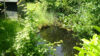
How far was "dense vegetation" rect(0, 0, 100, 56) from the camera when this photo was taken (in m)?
3.78

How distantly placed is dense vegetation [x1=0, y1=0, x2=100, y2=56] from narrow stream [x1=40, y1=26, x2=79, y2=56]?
0.39 metres

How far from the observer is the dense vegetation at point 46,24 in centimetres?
378

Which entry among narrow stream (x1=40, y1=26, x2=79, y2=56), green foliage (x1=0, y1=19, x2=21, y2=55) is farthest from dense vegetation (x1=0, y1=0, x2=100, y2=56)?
narrow stream (x1=40, y1=26, x2=79, y2=56)

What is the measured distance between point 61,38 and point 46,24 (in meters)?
1.34

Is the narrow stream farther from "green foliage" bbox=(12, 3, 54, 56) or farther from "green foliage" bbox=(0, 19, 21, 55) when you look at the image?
"green foliage" bbox=(12, 3, 54, 56)

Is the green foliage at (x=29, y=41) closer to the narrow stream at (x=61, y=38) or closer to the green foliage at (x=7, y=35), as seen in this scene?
the green foliage at (x=7, y=35)

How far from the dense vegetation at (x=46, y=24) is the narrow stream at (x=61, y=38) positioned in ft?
1.29

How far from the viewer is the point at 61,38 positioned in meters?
7.13

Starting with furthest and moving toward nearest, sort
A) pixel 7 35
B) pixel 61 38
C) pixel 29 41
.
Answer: pixel 61 38 < pixel 7 35 < pixel 29 41

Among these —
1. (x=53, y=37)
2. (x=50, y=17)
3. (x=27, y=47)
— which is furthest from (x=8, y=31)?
(x=50, y=17)

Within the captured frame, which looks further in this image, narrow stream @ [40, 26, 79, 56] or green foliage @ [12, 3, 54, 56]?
narrow stream @ [40, 26, 79, 56]

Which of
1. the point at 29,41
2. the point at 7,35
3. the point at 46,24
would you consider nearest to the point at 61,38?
the point at 46,24

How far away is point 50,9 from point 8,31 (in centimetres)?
386

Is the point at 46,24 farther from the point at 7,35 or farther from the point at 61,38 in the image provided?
the point at 7,35
